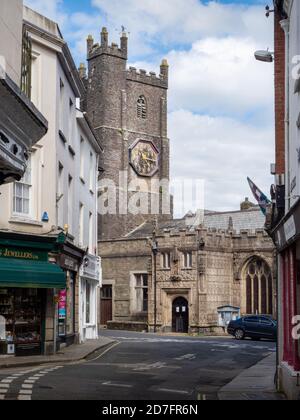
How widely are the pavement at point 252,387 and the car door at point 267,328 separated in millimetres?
17469

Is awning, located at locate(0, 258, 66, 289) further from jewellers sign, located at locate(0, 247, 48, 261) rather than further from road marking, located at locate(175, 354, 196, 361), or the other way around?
road marking, located at locate(175, 354, 196, 361)

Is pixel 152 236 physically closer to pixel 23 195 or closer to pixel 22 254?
pixel 23 195

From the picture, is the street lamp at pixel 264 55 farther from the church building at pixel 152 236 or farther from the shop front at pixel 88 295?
the church building at pixel 152 236

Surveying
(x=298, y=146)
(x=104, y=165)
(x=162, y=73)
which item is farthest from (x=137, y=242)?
(x=298, y=146)

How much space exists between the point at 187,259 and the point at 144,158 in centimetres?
2531

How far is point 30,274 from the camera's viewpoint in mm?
21547

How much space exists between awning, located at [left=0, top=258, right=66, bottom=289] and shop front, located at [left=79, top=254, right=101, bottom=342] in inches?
318

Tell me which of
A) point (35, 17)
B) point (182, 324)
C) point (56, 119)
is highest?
point (35, 17)

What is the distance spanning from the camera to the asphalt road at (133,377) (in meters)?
13.7

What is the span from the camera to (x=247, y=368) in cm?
2116

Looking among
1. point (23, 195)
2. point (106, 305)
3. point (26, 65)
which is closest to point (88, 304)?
point (23, 195)

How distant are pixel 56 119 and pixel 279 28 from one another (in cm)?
1081
